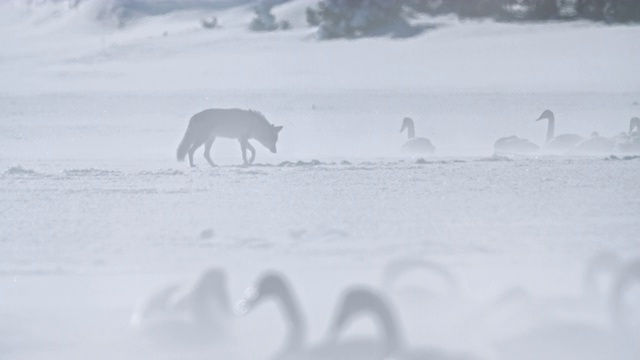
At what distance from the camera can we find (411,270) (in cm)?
423

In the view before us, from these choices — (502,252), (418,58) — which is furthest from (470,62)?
(502,252)

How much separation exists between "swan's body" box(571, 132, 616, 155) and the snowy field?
0.29 m

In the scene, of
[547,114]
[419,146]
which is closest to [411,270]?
[419,146]

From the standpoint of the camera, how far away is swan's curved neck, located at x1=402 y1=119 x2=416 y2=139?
24.9ft

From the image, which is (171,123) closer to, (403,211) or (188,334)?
(403,211)

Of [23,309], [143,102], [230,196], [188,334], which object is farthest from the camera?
[143,102]

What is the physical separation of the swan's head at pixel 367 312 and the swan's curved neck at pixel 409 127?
419 centimetres

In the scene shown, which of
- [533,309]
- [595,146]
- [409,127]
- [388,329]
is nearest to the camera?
[388,329]

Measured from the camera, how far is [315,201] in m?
5.24

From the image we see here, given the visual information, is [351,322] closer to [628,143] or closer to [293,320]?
[293,320]

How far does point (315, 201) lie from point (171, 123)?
264cm

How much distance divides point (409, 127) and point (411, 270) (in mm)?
3532

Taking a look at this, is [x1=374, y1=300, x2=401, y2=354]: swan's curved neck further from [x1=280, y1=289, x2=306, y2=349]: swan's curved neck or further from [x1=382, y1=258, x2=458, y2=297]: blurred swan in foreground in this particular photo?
[x1=382, y1=258, x2=458, y2=297]: blurred swan in foreground

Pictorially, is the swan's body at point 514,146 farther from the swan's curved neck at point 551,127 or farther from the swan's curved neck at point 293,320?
the swan's curved neck at point 293,320
